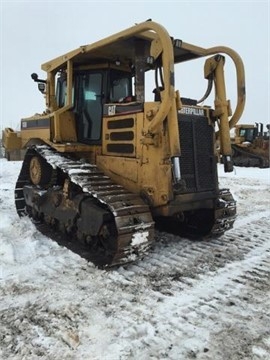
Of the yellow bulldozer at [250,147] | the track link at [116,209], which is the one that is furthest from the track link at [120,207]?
the yellow bulldozer at [250,147]

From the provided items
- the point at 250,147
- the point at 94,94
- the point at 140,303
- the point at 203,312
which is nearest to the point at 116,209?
the point at 140,303

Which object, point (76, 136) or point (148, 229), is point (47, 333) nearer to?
point (148, 229)

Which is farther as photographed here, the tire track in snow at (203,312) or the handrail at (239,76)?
the handrail at (239,76)

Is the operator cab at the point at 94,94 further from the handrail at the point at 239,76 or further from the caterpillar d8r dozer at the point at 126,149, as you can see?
the handrail at the point at 239,76

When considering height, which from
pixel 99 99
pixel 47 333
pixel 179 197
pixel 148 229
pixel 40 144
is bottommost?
pixel 47 333

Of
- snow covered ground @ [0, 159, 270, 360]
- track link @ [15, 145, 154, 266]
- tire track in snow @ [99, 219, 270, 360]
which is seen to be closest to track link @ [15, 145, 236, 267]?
track link @ [15, 145, 154, 266]

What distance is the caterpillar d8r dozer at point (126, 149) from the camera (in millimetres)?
4363

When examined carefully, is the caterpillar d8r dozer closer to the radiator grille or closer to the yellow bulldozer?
the radiator grille

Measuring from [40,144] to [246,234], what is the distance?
12.0 ft

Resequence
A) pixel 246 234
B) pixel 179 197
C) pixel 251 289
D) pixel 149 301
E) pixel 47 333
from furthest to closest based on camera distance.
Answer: pixel 246 234 → pixel 179 197 → pixel 251 289 → pixel 149 301 → pixel 47 333

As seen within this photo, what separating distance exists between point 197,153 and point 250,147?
58.7 feet

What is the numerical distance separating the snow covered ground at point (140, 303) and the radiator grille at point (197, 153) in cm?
95

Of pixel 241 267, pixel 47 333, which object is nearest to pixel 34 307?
pixel 47 333

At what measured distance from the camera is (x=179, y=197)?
4.67m
